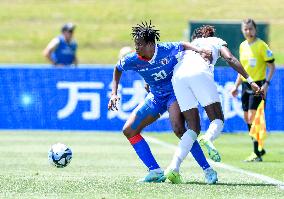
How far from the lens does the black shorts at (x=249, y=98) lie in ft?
62.7

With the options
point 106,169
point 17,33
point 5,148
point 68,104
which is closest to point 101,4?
point 17,33

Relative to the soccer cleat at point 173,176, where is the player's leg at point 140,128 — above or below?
above

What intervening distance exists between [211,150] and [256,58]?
6799 mm

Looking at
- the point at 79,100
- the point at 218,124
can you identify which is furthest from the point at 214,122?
the point at 79,100

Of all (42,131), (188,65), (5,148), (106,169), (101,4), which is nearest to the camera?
(188,65)

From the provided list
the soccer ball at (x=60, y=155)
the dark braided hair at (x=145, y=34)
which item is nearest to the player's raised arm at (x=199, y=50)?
the dark braided hair at (x=145, y=34)

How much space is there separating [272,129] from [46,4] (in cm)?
2552

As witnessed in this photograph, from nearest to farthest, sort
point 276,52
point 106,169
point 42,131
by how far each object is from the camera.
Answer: point 106,169, point 42,131, point 276,52

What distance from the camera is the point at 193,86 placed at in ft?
43.8

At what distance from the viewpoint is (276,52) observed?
42719mm

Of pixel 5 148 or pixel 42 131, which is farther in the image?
pixel 42 131

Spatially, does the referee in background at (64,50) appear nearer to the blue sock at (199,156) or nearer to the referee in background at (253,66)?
the referee in background at (253,66)

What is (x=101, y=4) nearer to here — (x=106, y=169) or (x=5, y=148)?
(x=5, y=148)

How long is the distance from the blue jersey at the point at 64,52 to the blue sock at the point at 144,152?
1345 cm
